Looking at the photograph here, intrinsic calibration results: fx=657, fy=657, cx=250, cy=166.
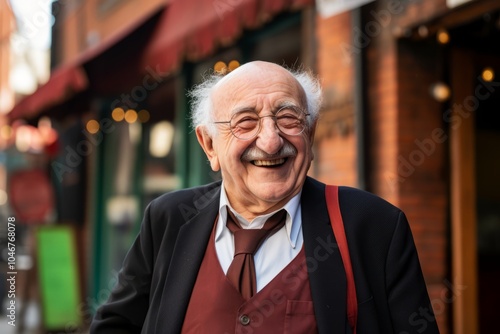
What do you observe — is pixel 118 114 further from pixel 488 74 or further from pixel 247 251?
pixel 247 251

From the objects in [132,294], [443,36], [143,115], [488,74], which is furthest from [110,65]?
[132,294]

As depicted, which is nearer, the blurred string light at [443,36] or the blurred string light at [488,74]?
the blurred string light at [443,36]

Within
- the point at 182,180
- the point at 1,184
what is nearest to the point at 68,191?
the point at 182,180

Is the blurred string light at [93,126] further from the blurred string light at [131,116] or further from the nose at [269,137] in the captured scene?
the nose at [269,137]

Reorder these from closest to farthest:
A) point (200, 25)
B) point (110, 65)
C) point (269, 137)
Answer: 1. point (269, 137)
2. point (200, 25)
3. point (110, 65)

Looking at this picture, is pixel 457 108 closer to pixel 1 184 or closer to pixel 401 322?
pixel 401 322

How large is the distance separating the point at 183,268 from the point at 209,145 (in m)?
0.43

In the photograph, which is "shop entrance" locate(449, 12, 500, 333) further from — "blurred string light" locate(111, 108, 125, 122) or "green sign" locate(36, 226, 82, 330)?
"blurred string light" locate(111, 108, 125, 122)

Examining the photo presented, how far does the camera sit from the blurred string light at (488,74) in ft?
15.1

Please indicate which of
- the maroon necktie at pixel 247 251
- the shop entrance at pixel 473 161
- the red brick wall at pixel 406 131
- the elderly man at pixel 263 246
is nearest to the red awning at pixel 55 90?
the red brick wall at pixel 406 131

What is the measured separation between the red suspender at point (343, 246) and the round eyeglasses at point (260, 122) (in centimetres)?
23

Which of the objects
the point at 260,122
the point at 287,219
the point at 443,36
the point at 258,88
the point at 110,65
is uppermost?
the point at 110,65

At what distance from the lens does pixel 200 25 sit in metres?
5.16

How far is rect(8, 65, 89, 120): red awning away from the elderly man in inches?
178
